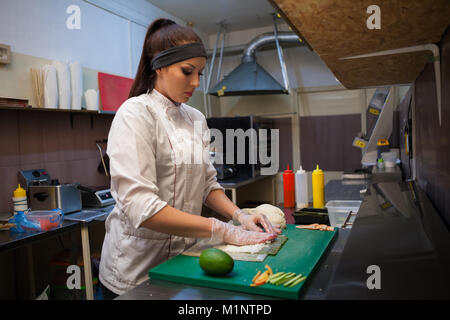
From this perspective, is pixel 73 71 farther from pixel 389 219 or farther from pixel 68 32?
pixel 389 219

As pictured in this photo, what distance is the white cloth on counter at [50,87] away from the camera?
2758 millimetres

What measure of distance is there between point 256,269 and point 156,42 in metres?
0.88

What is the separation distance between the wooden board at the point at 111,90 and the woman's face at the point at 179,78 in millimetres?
2180

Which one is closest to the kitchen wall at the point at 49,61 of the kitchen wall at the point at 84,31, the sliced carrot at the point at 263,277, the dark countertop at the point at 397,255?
the kitchen wall at the point at 84,31

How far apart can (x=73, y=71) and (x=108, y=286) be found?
2.18 m

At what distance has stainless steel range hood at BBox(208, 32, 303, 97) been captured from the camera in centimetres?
458

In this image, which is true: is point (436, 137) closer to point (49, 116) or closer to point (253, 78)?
point (49, 116)

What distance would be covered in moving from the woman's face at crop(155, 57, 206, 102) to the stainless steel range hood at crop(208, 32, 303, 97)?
3.28 metres

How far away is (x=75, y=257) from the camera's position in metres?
2.80

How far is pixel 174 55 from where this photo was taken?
127 centimetres

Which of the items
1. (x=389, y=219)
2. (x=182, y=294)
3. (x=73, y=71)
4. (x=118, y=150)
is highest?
(x=73, y=71)

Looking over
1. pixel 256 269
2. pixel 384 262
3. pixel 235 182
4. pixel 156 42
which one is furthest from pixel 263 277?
pixel 235 182
